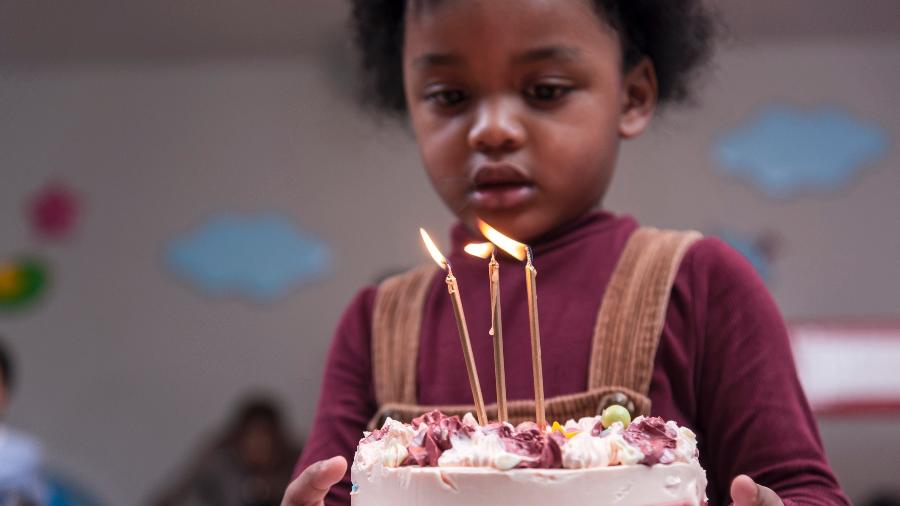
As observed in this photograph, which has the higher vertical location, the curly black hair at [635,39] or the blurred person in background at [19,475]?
the curly black hair at [635,39]

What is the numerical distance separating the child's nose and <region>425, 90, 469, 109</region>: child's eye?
0.11ft

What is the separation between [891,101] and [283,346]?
2575 millimetres

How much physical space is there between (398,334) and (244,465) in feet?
11.2

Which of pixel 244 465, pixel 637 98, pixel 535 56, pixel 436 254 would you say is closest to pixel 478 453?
pixel 436 254

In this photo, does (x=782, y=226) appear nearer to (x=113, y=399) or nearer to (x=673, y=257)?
(x=113, y=399)

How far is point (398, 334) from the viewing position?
3.30ft

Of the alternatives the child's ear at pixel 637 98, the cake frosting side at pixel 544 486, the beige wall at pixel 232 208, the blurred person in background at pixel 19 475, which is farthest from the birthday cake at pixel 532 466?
the beige wall at pixel 232 208

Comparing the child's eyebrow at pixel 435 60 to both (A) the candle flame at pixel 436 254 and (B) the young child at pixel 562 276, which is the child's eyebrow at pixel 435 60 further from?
(A) the candle flame at pixel 436 254

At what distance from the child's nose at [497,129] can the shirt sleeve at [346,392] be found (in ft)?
0.68

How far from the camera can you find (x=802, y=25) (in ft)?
14.6

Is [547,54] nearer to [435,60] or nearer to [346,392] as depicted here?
[435,60]

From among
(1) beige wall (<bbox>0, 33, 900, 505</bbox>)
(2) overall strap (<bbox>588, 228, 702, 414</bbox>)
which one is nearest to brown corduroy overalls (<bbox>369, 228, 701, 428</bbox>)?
(2) overall strap (<bbox>588, 228, 702, 414</bbox>)

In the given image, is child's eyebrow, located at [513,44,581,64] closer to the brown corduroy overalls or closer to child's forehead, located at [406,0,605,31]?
child's forehead, located at [406,0,605,31]

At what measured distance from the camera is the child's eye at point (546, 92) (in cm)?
92
